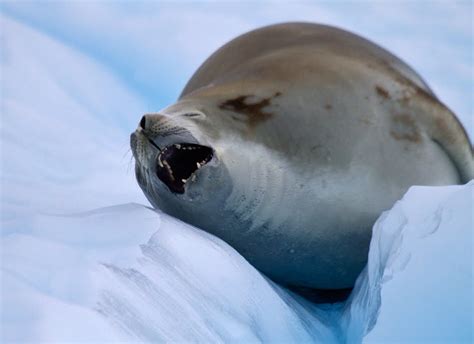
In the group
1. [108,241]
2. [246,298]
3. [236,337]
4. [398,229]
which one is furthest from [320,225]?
[108,241]

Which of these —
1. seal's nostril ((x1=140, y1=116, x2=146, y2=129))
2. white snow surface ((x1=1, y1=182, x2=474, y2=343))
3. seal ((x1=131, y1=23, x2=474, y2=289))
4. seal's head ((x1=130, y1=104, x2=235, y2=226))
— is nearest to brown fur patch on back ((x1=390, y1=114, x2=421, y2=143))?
seal ((x1=131, y1=23, x2=474, y2=289))

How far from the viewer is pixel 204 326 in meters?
1.95

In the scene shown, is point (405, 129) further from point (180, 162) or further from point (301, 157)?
point (180, 162)

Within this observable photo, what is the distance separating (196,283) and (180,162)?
0.48 meters

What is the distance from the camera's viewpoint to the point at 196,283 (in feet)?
6.93

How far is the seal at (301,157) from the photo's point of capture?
97.0 inches

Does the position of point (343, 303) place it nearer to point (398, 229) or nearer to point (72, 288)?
point (398, 229)

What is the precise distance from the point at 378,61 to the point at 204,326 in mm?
1455

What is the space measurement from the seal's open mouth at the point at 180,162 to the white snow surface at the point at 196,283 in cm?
13

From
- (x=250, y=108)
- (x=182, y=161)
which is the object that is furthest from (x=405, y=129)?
(x=182, y=161)

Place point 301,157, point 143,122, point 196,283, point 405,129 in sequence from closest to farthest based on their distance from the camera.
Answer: point 196,283 → point 143,122 → point 301,157 → point 405,129

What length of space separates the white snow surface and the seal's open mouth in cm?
13

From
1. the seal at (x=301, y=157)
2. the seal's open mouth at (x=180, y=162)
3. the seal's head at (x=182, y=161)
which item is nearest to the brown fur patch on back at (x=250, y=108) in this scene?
the seal at (x=301, y=157)

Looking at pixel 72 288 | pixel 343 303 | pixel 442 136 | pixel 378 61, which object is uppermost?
pixel 378 61
